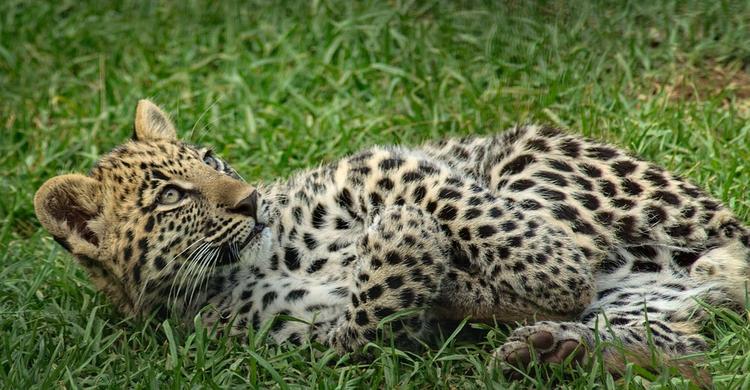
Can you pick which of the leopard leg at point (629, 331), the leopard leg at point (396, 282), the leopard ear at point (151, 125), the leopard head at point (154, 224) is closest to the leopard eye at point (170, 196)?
the leopard head at point (154, 224)

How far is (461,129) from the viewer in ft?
28.8

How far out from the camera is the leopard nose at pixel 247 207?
620 cm

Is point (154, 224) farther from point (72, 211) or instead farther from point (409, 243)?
point (409, 243)

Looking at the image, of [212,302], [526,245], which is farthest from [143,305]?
[526,245]

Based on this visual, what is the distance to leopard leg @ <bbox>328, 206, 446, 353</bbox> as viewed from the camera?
5.89 metres

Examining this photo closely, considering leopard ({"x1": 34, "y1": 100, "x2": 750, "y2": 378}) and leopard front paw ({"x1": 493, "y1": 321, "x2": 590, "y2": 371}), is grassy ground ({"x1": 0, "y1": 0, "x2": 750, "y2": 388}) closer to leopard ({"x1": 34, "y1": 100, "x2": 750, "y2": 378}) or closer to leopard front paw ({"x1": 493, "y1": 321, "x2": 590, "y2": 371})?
leopard front paw ({"x1": 493, "y1": 321, "x2": 590, "y2": 371})

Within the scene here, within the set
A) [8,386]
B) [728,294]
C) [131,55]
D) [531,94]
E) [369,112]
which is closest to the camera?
[8,386]

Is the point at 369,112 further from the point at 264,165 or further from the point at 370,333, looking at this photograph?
the point at 370,333

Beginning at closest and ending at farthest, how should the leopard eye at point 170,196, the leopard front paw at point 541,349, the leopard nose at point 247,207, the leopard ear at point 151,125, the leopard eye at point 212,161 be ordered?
the leopard front paw at point 541,349, the leopard nose at point 247,207, the leopard eye at point 170,196, the leopard eye at point 212,161, the leopard ear at point 151,125

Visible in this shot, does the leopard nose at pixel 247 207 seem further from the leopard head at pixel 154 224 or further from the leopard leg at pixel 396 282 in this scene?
the leopard leg at pixel 396 282

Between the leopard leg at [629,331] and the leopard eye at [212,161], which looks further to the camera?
the leopard eye at [212,161]

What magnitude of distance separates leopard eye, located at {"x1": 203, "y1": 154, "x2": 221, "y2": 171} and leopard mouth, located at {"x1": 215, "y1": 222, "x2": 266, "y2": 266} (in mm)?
606

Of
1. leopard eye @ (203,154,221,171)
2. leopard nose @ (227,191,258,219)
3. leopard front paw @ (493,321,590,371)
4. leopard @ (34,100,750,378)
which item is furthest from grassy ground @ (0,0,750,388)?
leopard eye @ (203,154,221,171)

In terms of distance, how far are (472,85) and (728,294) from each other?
3.53m
